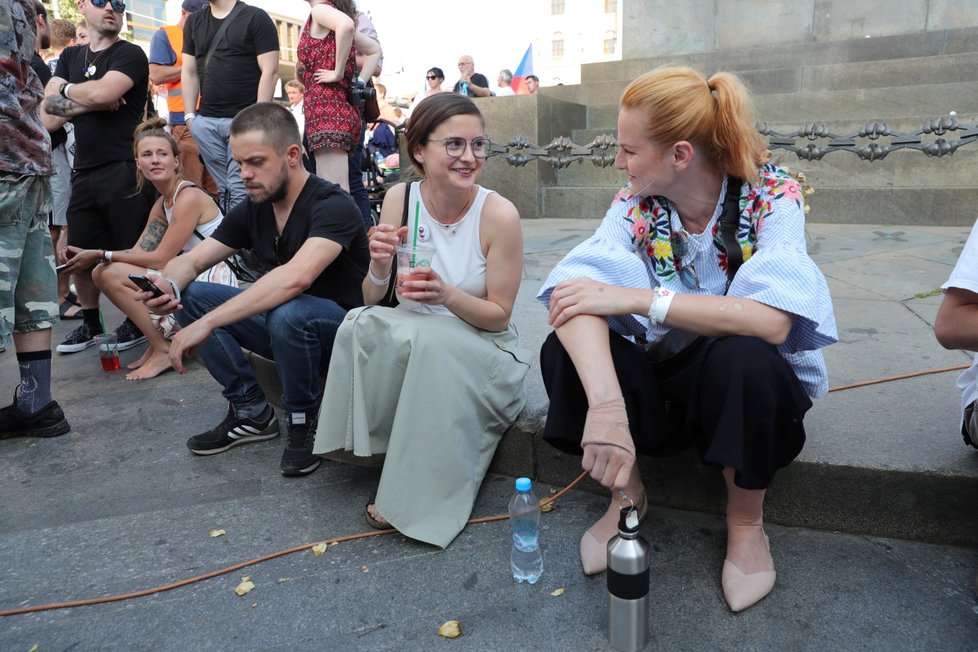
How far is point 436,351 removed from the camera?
2.17 metres

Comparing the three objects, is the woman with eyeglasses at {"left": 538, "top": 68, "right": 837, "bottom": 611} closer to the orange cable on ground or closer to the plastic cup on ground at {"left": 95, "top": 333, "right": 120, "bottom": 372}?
the orange cable on ground

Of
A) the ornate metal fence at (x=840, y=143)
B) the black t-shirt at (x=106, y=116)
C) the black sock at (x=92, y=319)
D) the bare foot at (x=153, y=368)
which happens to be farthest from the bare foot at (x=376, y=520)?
the black sock at (x=92, y=319)

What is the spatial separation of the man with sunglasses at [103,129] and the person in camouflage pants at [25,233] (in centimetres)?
94

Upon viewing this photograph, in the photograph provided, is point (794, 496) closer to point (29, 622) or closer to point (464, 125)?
point (464, 125)

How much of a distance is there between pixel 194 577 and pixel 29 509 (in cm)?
91

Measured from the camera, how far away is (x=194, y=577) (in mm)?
2047

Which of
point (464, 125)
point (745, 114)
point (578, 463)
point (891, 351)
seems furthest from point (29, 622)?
point (891, 351)

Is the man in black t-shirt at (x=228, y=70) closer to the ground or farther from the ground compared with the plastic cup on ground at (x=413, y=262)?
farther from the ground

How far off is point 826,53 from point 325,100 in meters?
6.54

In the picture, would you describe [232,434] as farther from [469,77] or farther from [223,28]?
[469,77]

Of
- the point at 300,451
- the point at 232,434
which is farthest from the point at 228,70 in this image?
the point at 300,451

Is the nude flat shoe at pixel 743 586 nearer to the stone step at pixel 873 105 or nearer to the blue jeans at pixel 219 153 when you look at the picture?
the blue jeans at pixel 219 153

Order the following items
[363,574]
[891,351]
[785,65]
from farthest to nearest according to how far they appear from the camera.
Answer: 1. [785,65]
2. [891,351]
3. [363,574]

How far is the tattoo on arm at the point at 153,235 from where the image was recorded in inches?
149
